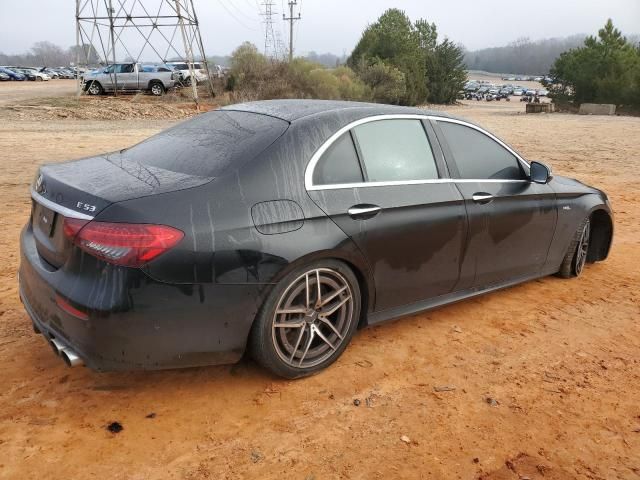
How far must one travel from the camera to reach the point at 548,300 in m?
4.70

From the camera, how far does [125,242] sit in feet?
8.65

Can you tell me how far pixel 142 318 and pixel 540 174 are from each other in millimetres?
3138

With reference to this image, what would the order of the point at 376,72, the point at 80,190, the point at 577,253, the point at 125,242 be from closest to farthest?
the point at 125,242, the point at 80,190, the point at 577,253, the point at 376,72

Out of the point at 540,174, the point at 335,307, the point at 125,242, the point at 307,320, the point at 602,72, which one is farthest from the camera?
the point at 602,72

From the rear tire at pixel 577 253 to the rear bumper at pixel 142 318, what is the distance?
3267 millimetres

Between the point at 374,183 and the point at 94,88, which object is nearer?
the point at 374,183

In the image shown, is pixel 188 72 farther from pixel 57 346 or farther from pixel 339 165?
pixel 57 346

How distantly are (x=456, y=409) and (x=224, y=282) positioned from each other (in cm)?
142

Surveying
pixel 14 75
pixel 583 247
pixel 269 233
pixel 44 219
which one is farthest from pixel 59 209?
pixel 14 75

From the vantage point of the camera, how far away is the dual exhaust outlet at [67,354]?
2738mm

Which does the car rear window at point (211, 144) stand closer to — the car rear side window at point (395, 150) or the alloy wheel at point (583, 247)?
the car rear side window at point (395, 150)

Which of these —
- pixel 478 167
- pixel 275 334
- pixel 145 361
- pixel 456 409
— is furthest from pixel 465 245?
pixel 145 361

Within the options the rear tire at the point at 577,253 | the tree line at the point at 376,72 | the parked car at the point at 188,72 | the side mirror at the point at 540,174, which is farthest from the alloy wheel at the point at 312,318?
the parked car at the point at 188,72

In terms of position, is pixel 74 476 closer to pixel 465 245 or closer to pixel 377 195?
pixel 377 195
